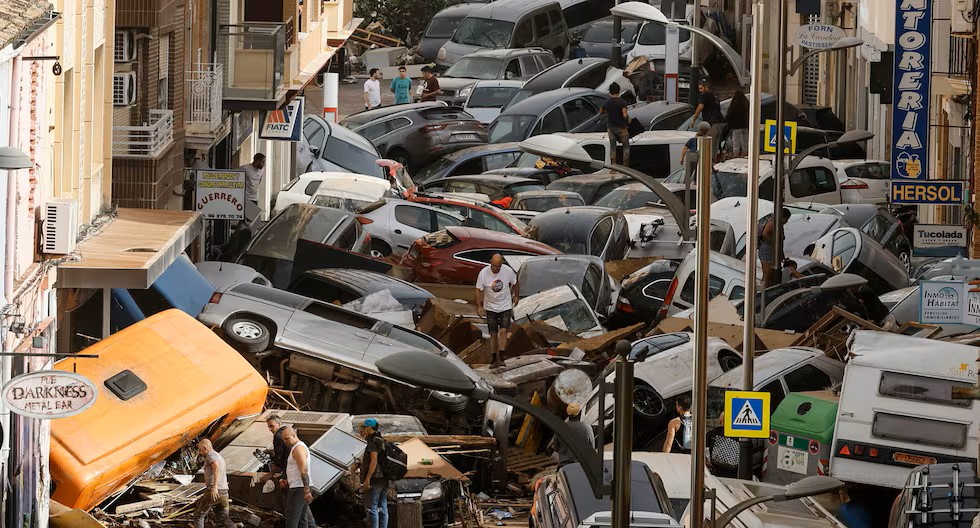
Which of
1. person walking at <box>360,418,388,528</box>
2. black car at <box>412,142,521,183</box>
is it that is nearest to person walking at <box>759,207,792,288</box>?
person walking at <box>360,418,388,528</box>

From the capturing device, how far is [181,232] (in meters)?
20.8

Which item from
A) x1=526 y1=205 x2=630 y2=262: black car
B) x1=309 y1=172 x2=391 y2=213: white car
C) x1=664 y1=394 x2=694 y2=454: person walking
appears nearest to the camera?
x1=664 y1=394 x2=694 y2=454: person walking

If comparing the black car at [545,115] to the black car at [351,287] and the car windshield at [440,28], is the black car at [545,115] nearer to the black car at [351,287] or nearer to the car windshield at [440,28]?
the car windshield at [440,28]

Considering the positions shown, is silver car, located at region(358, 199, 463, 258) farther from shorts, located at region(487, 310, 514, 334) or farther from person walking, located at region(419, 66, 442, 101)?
person walking, located at region(419, 66, 442, 101)

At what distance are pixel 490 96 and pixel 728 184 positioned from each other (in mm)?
14026

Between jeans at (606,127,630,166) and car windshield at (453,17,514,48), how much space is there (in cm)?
1639

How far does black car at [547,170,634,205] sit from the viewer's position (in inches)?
1410

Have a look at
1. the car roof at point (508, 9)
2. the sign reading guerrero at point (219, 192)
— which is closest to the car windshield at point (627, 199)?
the sign reading guerrero at point (219, 192)

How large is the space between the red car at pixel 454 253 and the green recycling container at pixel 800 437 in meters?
9.93

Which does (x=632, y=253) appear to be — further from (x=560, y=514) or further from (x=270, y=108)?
(x=560, y=514)

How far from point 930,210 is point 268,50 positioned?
1514 cm

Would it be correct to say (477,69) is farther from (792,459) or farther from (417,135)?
(792,459)

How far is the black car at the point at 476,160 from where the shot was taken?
39.5m

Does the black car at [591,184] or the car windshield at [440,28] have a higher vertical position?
the car windshield at [440,28]
